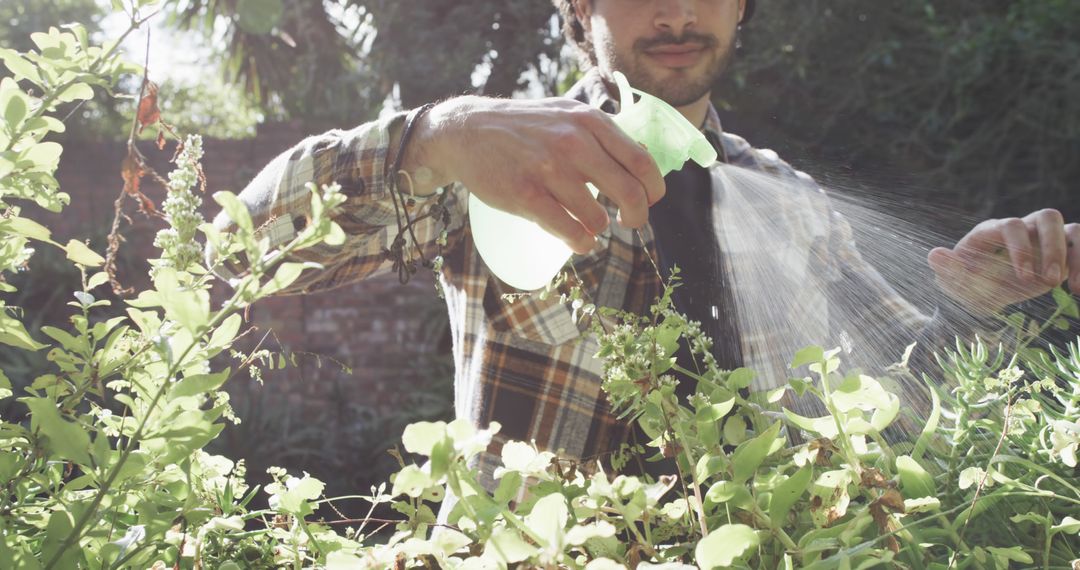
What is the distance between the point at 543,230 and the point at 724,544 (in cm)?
47

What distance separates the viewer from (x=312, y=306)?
561cm

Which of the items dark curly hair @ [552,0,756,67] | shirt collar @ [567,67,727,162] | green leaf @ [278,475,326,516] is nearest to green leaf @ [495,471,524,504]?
green leaf @ [278,475,326,516]

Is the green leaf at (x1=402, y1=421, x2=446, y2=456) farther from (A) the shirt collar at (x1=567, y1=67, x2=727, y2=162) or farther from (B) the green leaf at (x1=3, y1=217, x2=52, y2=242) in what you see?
(A) the shirt collar at (x1=567, y1=67, x2=727, y2=162)

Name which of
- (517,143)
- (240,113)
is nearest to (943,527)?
(517,143)

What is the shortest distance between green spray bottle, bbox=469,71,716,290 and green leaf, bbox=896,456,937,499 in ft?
1.13

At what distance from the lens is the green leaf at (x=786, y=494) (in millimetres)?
492

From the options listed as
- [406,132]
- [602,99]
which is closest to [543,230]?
[406,132]

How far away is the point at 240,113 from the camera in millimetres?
8891

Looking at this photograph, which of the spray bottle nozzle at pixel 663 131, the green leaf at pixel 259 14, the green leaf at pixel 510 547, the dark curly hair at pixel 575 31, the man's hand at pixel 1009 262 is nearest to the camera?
the green leaf at pixel 510 547

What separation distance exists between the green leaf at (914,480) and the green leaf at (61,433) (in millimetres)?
439

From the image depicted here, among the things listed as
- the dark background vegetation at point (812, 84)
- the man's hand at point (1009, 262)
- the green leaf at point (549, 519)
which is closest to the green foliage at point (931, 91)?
the dark background vegetation at point (812, 84)

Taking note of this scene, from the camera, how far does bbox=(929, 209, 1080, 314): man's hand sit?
1188 millimetres

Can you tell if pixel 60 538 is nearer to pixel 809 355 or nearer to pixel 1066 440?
pixel 809 355

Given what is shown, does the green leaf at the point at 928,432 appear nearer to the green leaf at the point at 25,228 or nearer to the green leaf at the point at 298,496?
the green leaf at the point at 298,496
